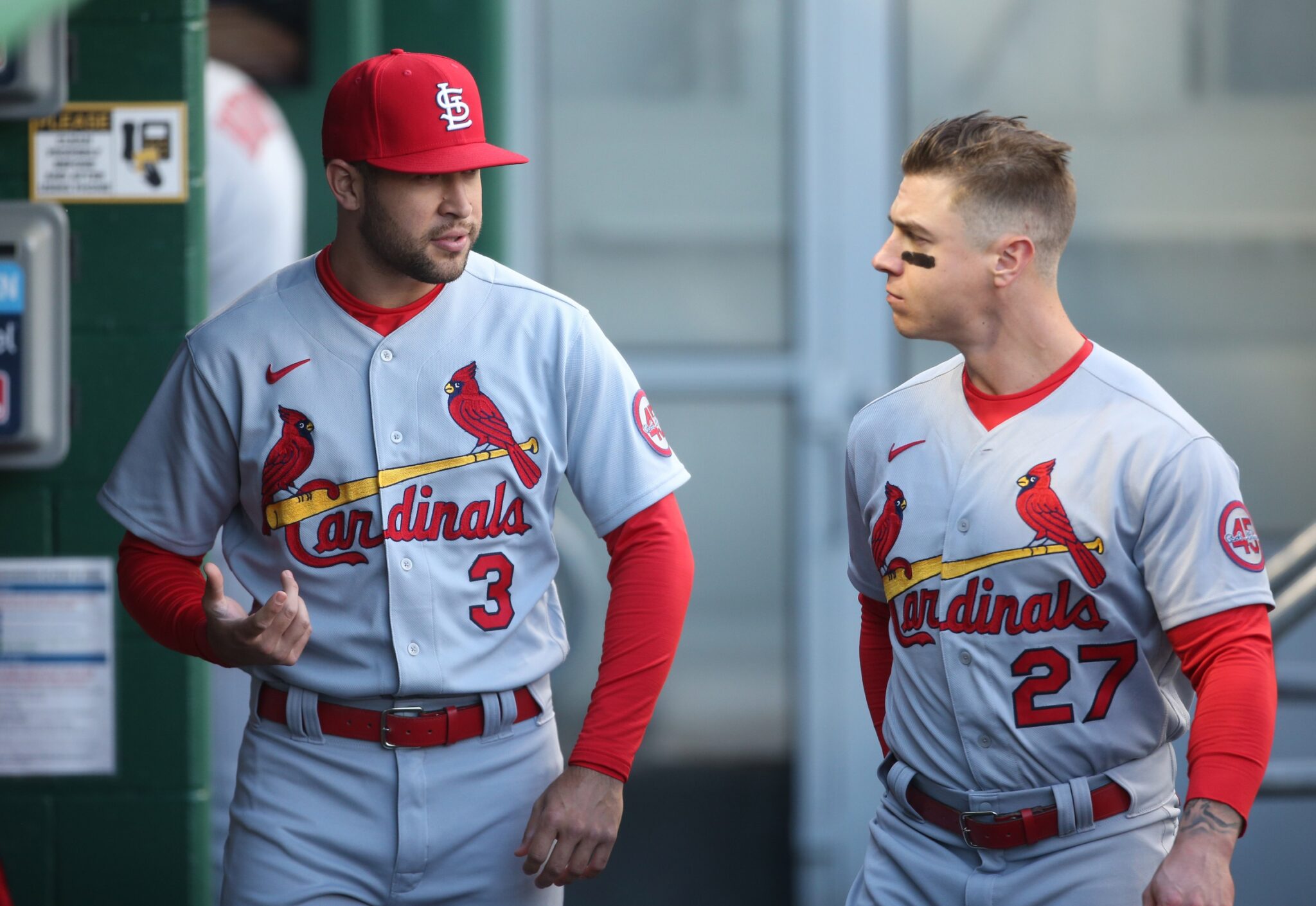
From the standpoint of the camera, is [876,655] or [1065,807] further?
[876,655]

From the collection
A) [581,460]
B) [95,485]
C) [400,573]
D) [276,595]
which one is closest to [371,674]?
[400,573]

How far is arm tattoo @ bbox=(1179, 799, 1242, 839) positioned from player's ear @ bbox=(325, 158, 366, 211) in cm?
132

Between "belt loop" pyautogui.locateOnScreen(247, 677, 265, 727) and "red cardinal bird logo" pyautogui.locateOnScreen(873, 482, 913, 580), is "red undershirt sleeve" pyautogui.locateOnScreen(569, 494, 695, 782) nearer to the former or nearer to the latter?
"red cardinal bird logo" pyautogui.locateOnScreen(873, 482, 913, 580)

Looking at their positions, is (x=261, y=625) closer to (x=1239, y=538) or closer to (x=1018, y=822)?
(x=1018, y=822)

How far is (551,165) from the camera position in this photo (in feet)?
14.0

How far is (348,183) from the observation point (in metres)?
2.18

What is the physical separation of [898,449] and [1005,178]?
0.39 meters

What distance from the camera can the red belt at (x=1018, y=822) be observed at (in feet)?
6.53

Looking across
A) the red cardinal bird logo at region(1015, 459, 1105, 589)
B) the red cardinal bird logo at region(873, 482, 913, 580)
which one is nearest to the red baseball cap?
the red cardinal bird logo at region(873, 482, 913, 580)

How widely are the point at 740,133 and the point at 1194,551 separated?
2627 mm

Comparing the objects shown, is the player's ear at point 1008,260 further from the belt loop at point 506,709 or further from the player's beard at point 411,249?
the belt loop at point 506,709

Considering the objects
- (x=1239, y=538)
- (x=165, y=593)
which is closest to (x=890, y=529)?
(x=1239, y=538)

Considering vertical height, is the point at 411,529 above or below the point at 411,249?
below

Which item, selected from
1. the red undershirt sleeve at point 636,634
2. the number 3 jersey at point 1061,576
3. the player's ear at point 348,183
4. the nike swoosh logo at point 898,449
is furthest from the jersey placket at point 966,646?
the player's ear at point 348,183
